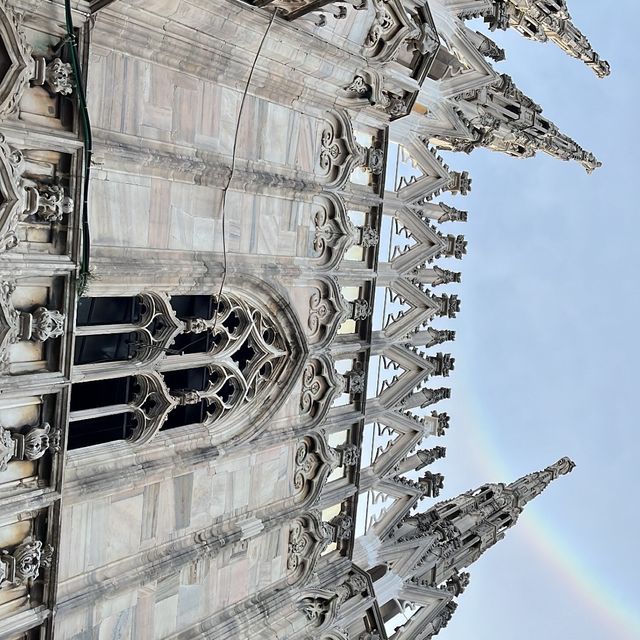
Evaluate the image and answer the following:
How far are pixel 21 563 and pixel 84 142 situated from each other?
6.03 m

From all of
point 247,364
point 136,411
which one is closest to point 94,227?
point 136,411

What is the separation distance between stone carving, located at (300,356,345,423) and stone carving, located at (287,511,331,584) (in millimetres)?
2260

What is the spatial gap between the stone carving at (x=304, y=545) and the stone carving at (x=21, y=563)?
6793mm

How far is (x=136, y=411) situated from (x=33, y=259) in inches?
147

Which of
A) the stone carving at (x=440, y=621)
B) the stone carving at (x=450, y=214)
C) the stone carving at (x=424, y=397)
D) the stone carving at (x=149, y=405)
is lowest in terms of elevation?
the stone carving at (x=440, y=621)

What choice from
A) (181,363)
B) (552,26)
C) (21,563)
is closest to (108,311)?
(181,363)

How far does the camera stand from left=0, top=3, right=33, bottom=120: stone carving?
32.6 feet

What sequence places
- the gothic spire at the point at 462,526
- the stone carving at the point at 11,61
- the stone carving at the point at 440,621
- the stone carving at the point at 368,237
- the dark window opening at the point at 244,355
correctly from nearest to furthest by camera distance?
the stone carving at the point at 11,61
the dark window opening at the point at 244,355
the stone carving at the point at 368,237
the stone carving at the point at 440,621
the gothic spire at the point at 462,526

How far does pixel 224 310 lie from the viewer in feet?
49.3

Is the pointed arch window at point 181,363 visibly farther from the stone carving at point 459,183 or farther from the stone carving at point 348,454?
the stone carving at point 459,183

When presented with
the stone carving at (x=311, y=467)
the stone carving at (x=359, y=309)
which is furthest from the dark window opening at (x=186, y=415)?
the stone carving at (x=359, y=309)

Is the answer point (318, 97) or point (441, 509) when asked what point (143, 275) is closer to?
point (318, 97)

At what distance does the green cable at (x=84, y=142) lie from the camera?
10898 millimetres

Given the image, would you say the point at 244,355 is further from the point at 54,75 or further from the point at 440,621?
the point at 440,621
